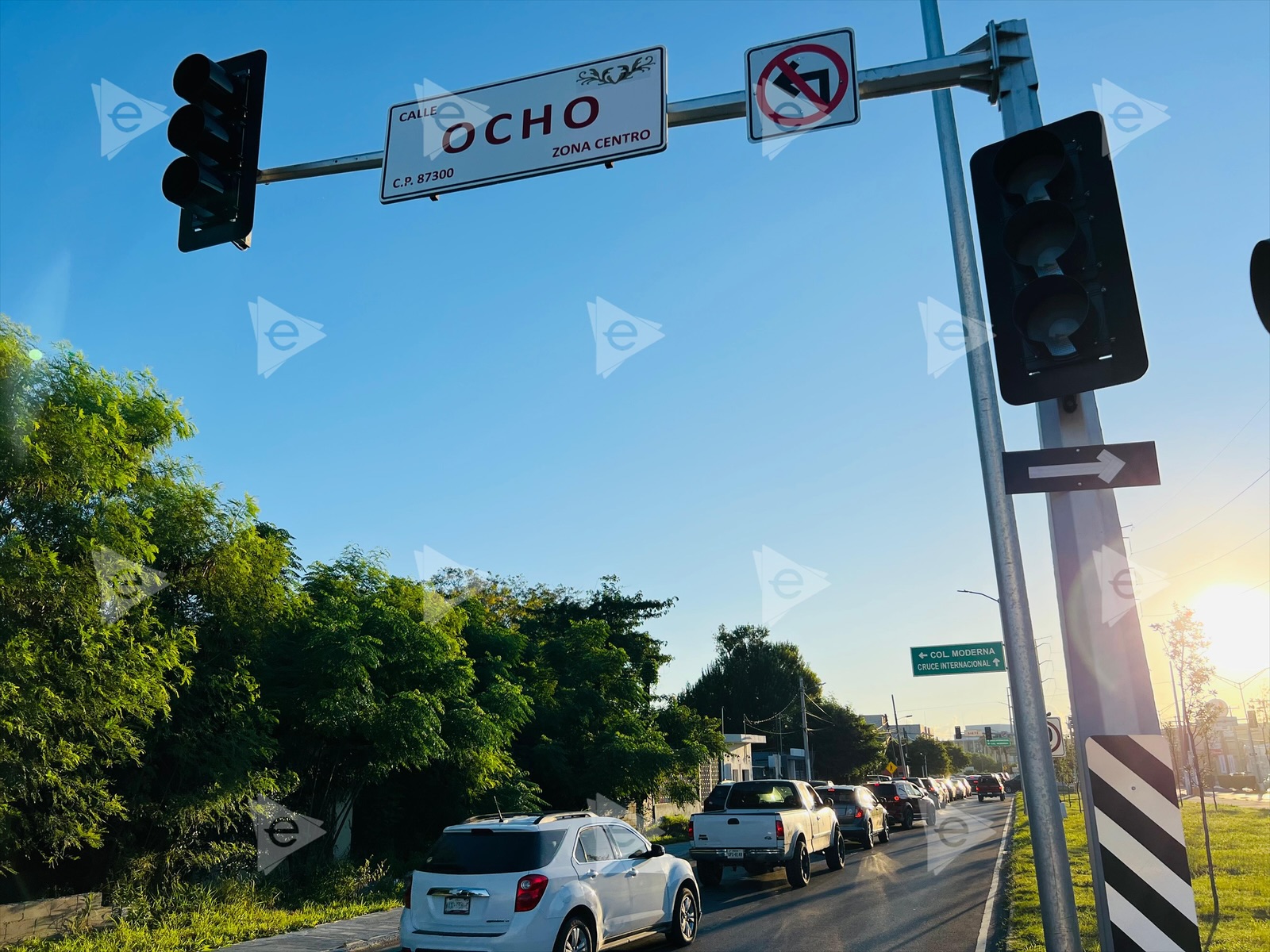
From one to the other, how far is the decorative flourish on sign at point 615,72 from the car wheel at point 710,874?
54.6 ft

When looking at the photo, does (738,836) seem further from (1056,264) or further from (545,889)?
(1056,264)

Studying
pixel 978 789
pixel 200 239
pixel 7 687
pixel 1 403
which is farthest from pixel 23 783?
pixel 978 789

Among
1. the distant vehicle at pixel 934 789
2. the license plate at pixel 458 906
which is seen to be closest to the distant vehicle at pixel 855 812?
the license plate at pixel 458 906

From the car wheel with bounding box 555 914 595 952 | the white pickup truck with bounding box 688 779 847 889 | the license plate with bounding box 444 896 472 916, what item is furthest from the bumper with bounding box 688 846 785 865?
the license plate with bounding box 444 896 472 916

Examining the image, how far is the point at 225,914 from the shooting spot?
43.7ft

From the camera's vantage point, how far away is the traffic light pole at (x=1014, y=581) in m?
3.98

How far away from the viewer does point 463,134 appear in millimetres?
5531

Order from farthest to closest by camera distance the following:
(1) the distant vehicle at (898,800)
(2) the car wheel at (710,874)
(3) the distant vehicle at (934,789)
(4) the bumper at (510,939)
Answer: (3) the distant vehicle at (934,789), (1) the distant vehicle at (898,800), (2) the car wheel at (710,874), (4) the bumper at (510,939)

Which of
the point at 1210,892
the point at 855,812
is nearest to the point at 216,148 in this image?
the point at 1210,892

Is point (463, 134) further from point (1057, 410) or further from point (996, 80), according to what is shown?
point (1057, 410)

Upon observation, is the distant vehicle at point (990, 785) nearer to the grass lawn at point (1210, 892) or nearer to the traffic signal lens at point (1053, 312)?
the grass lawn at point (1210, 892)

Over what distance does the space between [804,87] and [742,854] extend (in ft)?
51.5

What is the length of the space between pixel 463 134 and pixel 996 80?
3.03m

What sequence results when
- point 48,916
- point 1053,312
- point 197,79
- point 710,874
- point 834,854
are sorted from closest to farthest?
1. point 1053,312
2. point 197,79
3. point 48,916
4. point 710,874
5. point 834,854
